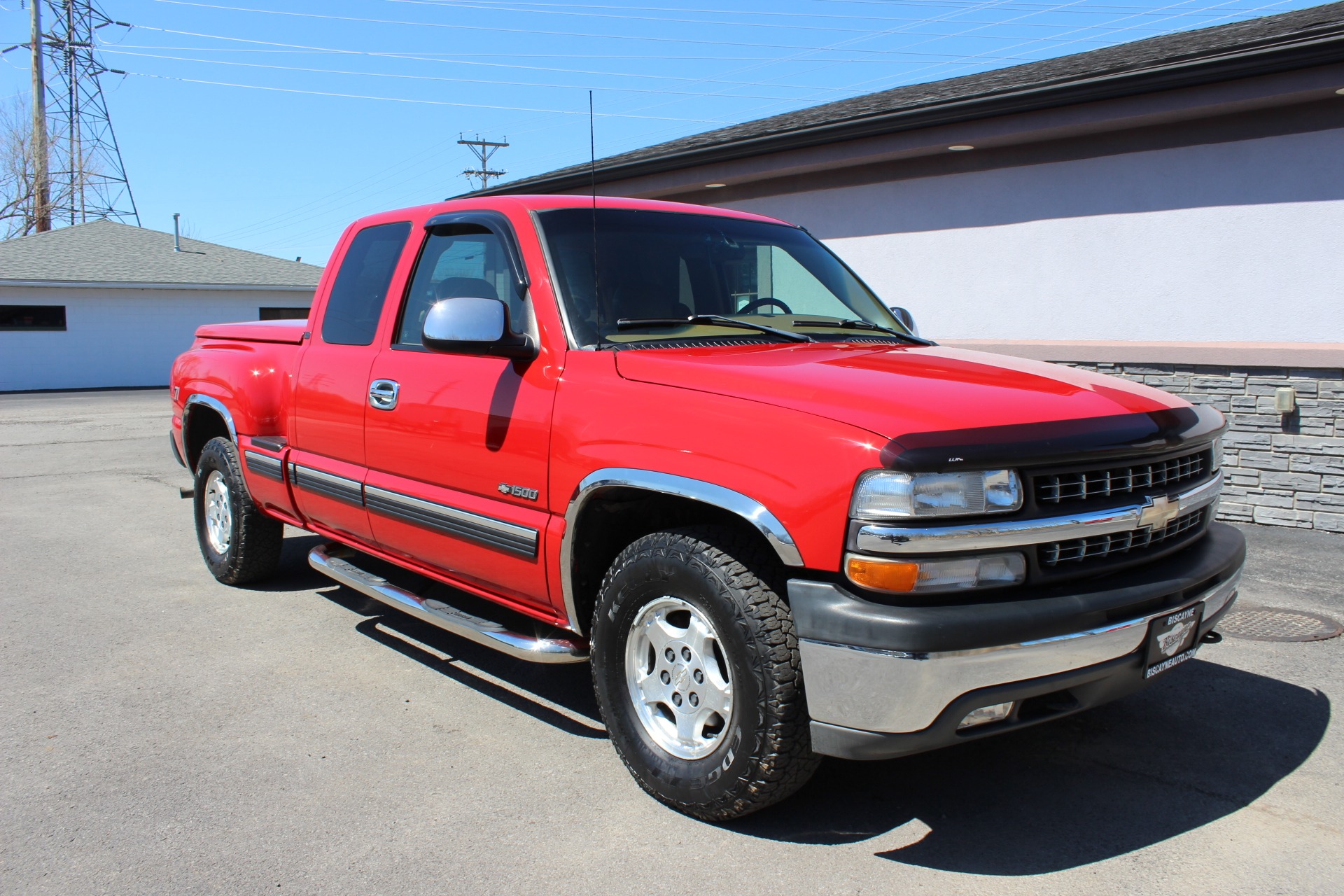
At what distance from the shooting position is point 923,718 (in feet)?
9.10

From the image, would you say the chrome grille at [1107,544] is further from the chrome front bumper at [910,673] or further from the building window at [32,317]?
the building window at [32,317]

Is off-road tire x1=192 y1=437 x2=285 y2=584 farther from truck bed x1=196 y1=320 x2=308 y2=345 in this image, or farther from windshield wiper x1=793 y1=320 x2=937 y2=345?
windshield wiper x1=793 y1=320 x2=937 y2=345

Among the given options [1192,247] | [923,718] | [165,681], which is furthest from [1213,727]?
[1192,247]

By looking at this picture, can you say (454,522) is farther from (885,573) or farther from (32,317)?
(32,317)

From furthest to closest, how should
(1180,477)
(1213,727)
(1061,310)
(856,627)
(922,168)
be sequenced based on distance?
(922,168)
(1061,310)
(1213,727)
(1180,477)
(856,627)

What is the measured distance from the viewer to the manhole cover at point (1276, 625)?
5168 millimetres

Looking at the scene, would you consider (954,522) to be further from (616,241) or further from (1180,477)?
(616,241)

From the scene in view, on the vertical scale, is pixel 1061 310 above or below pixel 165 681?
above

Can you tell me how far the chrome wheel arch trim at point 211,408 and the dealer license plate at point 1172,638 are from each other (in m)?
4.77

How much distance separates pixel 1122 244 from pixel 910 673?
7.72m

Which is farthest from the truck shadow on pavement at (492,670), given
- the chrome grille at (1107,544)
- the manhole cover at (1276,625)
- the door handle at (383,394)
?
the manhole cover at (1276,625)

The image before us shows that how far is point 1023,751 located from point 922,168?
7.90 metres

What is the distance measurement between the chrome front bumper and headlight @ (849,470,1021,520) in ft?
1.18

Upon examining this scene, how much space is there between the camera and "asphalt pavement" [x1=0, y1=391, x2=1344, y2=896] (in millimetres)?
3031
